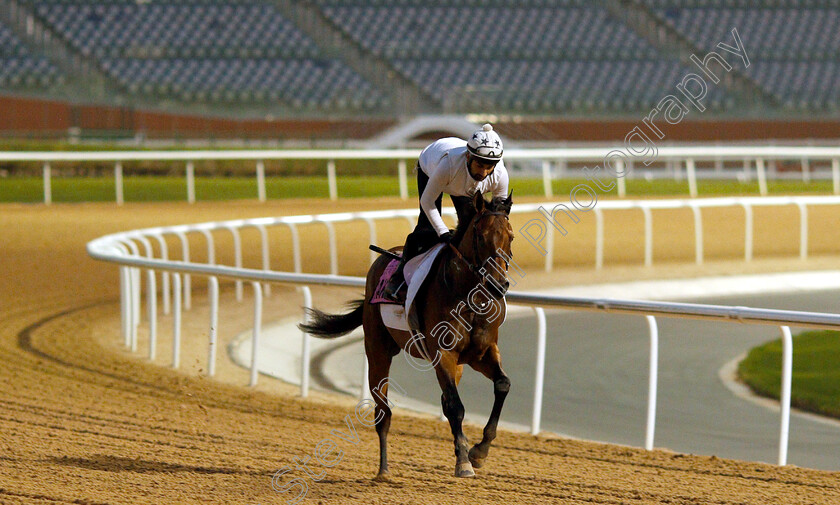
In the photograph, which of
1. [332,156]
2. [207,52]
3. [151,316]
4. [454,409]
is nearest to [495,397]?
[454,409]

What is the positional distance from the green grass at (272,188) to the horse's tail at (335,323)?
34.2 ft

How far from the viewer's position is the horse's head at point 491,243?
369cm

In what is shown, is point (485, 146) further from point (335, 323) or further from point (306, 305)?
point (306, 305)

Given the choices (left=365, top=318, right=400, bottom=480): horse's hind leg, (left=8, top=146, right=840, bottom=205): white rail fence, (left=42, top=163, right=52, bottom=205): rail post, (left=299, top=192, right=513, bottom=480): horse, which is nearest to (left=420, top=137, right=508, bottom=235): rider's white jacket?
(left=299, top=192, right=513, bottom=480): horse

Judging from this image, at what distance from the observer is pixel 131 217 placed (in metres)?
13.2

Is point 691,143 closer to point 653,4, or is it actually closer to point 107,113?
point 653,4

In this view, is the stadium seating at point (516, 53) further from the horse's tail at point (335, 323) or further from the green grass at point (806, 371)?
the horse's tail at point (335, 323)

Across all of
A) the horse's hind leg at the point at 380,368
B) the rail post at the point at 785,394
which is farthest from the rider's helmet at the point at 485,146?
the rail post at the point at 785,394

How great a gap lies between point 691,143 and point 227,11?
12.7 metres

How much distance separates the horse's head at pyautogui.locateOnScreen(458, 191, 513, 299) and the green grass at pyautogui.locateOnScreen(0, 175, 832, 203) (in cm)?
1142

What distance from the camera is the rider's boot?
166 inches

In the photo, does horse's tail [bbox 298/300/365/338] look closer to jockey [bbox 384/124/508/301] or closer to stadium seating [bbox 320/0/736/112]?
jockey [bbox 384/124/508/301]

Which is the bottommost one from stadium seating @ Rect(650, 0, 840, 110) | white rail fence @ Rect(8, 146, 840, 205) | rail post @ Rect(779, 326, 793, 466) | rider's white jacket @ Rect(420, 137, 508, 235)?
rail post @ Rect(779, 326, 793, 466)

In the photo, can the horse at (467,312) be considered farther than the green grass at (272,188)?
No
